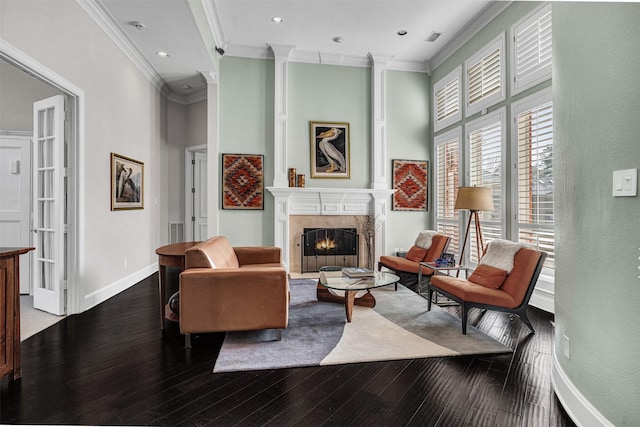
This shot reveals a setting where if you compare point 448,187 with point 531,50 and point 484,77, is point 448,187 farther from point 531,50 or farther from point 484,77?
point 531,50

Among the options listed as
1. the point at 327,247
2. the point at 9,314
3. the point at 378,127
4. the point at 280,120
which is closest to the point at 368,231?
the point at 327,247

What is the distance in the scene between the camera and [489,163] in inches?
179

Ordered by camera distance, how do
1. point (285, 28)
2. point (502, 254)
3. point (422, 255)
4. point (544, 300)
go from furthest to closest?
point (285, 28)
point (422, 255)
point (544, 300)
point (502, 254)

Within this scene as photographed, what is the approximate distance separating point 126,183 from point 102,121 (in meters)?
0.92

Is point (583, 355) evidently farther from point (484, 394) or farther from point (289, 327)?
point (289, 327)

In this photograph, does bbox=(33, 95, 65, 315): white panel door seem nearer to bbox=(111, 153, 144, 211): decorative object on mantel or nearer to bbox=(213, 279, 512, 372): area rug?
bbox=(111, 153, 144, 211): decorative object on mantel

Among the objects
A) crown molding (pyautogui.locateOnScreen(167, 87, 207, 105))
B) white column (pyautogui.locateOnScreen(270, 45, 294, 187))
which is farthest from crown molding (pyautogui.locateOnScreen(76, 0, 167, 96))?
white column (pyautogui.locateOnScreen(270, 45, 294, 187))

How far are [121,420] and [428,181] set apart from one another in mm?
5672

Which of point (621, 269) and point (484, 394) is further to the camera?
point (484, 394)

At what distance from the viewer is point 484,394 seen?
202cm

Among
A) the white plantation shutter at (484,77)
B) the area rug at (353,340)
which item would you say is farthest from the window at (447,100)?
the area rug at (353,340)

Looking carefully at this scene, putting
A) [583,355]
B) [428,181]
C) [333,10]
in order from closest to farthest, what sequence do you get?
[583,355] < [333,10] < [428,181]

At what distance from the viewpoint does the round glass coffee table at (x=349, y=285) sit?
10.6ft

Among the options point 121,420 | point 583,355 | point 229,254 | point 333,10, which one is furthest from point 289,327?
point 333,10
